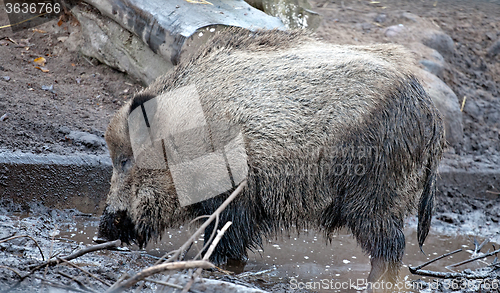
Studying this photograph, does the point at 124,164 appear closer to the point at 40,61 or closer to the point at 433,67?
the point at 40,61

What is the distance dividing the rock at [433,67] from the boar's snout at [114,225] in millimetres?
4634

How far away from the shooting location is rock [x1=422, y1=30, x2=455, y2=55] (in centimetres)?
734

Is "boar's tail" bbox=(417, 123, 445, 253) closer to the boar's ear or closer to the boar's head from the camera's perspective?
the boar's head

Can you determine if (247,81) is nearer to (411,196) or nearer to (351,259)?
(411,196)

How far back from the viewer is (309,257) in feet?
14.2

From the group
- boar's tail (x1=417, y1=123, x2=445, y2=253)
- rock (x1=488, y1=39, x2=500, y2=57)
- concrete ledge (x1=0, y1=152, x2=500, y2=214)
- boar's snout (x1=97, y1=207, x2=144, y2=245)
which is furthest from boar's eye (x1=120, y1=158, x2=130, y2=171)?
rock (x1=488, y1=39, x2=500, y2=57)

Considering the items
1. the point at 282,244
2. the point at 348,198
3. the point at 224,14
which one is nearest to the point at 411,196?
the point at 348,198

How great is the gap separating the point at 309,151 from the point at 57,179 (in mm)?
2312

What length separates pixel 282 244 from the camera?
463cm

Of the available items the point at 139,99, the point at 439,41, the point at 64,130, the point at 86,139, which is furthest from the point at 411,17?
the point at 139,99

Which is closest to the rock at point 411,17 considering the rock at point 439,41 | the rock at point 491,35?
the rock at point 439,41

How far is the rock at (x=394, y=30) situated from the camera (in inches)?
286

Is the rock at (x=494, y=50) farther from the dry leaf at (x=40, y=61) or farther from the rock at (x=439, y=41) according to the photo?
the dry leaf at (x=40, y=61)

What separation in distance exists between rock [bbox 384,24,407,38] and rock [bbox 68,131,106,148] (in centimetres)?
446
